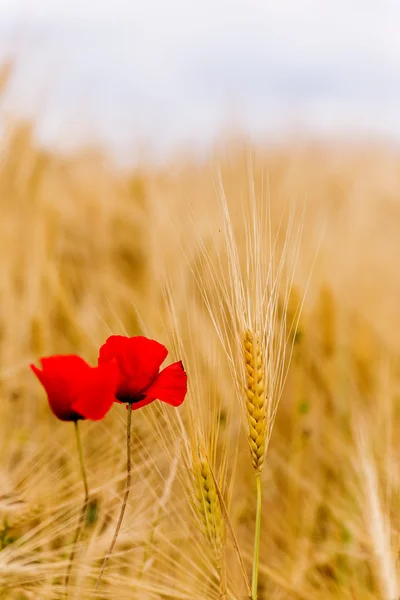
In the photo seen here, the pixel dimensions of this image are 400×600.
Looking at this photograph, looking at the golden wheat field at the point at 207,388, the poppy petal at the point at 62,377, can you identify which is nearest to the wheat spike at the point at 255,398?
the golden wheat field at the point at 207,388

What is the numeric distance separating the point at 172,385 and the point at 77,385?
0.06 meters

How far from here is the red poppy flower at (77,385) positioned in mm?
397

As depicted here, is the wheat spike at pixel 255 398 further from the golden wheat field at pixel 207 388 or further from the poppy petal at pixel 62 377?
the poppy petal at pixel 62 377

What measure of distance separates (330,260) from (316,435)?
13.5 inches

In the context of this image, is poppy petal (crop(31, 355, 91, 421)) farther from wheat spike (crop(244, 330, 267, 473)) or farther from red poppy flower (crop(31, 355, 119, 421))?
wheat spike (crop(244, 330, 267, 473))

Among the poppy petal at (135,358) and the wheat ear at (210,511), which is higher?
the poppy petal at (135,358)

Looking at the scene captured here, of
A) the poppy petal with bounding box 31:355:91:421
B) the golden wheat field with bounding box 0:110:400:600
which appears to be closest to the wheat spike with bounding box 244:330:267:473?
the golden wheat field with bounding box 0:110:400:600

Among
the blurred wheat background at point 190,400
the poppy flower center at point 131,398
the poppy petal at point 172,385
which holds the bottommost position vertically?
the blurred wheat background at point 190,400

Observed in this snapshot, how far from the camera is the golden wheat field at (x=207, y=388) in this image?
0.48 meters

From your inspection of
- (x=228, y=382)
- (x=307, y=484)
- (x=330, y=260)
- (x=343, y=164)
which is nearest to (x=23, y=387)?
(x=228, y=382)

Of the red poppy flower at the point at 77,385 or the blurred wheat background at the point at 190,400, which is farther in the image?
the blurred wheat background at the point at 190,400

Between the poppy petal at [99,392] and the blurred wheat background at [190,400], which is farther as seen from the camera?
the blurred wheat background at [190,400]

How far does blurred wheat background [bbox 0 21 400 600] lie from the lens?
0.51 m

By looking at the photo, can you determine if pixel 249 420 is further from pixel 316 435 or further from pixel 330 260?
pixel 330 260
